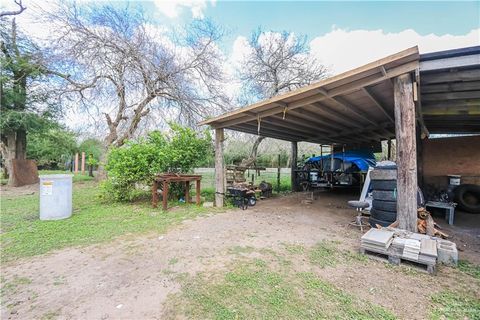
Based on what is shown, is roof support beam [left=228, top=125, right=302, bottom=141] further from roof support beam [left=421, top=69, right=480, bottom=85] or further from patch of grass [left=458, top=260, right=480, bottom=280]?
patch of grass [left=458, top=260, right=480, bottom=280]

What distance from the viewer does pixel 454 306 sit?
1967mm

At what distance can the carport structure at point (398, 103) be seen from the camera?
320cm

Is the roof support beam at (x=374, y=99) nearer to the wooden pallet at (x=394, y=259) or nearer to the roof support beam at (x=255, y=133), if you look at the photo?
the wooden pallet at (x=394, y=259)

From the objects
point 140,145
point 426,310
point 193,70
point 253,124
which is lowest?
point 426,310

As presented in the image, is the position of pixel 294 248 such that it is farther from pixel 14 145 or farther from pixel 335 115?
pixel 14 145

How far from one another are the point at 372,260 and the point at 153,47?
996cm

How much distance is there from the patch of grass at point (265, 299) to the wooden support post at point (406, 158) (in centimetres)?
191

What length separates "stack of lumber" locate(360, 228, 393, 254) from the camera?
9.26 ft

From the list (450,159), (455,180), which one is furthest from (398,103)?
(450,159)

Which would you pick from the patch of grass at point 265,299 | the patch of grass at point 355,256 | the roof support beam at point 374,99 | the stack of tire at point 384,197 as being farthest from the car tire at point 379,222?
the roof support beam at point 374,99

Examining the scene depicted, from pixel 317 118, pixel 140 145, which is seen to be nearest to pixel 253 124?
pixel 317 118

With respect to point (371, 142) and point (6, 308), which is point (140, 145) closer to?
point (6, 308)

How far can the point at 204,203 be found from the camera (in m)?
6.60

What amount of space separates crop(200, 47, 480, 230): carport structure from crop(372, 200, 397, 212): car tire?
497 mm
